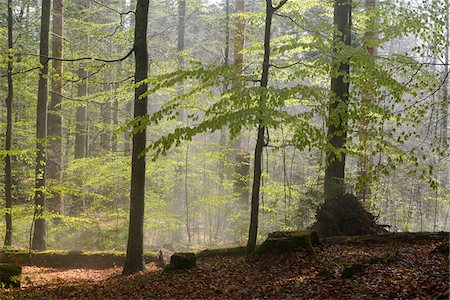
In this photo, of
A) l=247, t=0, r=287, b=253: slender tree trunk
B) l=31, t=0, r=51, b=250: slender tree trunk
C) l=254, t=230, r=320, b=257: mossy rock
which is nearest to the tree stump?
l=247, t=0, r=287, b=253: slender tree trunk

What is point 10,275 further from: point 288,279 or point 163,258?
point 288,279

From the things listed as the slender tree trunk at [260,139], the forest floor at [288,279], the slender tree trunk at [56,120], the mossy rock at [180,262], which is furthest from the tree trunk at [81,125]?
the slender tree trunk at [260,139]

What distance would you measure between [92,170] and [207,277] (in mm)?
9228

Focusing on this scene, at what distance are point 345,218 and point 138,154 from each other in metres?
5.27

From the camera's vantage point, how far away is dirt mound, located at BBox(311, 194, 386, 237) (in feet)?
31.5

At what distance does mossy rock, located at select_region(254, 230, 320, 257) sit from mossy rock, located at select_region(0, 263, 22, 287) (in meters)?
5.15

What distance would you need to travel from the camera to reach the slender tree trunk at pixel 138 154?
8789 millimetres

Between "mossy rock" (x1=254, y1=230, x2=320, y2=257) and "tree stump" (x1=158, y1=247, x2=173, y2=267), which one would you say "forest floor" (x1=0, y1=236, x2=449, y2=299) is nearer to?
"mossy rock" (x1=254, y1=230, x2=320, y2=257)

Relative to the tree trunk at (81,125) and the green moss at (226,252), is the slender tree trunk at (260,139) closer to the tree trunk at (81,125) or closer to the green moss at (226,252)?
the green moss at (226,252)

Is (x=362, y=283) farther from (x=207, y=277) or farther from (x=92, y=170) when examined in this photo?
(x=92, y=170)

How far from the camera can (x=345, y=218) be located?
9711 millimetres

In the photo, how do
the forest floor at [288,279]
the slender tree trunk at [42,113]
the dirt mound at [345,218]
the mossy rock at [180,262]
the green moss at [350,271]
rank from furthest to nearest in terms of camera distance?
the slender tree trunk at [42,113], the dirt mound at [345,218], the mossy rock at [180,262], the green moss at [350,271], the forest floor at [288,279]

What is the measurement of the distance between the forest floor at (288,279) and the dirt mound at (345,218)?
1.04 meters

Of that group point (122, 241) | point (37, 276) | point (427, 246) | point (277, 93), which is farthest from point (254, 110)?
point (122, 241)
